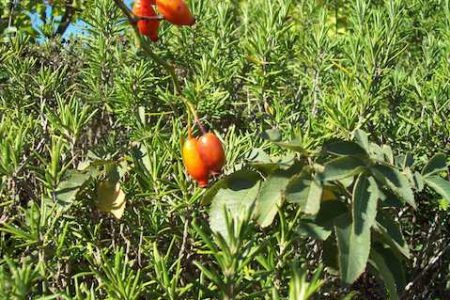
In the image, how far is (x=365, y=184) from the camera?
1.21 m

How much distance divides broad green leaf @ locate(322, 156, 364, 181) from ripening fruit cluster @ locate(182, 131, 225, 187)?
21cm

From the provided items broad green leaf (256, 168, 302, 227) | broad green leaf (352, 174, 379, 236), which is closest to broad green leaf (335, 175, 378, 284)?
broad green leaf (352, 174, 379, 236)

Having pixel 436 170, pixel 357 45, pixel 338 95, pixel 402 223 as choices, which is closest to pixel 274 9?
pixel 357 45

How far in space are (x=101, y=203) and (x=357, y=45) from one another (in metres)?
0.96

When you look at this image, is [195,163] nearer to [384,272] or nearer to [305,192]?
[305,192]

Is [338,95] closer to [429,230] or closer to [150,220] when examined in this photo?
[429,230]

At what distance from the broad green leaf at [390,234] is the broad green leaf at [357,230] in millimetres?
47

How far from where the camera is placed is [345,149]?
4.14 feet

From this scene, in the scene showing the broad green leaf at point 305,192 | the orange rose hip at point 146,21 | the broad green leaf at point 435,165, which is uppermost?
the orange rose hip at point 146,21

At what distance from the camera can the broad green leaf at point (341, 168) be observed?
1.19m

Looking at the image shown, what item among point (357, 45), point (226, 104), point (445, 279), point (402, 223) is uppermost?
point (357, 45)

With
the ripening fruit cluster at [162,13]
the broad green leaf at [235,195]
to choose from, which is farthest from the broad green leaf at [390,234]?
Answer: the ripening fruit cluster at [162,13]

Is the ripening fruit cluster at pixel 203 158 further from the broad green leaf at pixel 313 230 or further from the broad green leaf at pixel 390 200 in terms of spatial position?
the broad green leaf at pixel 390 200

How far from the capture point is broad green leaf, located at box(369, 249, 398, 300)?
123 centimetres
